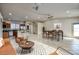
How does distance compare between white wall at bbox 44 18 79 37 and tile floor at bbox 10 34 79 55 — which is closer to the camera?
tile floor at bbox 10 34 79 55

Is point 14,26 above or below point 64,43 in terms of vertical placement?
above

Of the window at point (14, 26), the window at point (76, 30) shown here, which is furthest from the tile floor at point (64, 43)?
the window at point (14, 26)

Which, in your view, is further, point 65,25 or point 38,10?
point 65,25

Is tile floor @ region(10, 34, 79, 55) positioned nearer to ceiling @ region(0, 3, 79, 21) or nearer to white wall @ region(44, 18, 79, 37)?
white wall @ region(44, 18, 79, 37)

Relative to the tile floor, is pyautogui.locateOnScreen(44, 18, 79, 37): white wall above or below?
above

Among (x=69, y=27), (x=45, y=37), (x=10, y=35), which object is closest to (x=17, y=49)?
(x=10, y=35)

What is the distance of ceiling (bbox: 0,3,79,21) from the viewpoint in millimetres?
1731

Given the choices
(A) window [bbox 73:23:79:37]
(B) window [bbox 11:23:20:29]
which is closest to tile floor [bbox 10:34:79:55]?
(A) window [bbox 73:23:79:37]

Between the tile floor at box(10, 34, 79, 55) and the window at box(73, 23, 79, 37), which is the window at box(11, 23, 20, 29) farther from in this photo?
the window at box(73, 23, 79, 37)

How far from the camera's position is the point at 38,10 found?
71.9 inches

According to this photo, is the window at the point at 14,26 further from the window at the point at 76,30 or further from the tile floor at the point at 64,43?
the window at the point at 76,30

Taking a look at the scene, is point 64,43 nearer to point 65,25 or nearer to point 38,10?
point 65,25

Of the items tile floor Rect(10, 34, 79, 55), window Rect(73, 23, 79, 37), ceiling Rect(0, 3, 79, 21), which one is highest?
ceiling Rect(0, 3, 79, 21)

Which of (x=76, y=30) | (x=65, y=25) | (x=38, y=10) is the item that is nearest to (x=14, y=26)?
(x=38, y=10)
